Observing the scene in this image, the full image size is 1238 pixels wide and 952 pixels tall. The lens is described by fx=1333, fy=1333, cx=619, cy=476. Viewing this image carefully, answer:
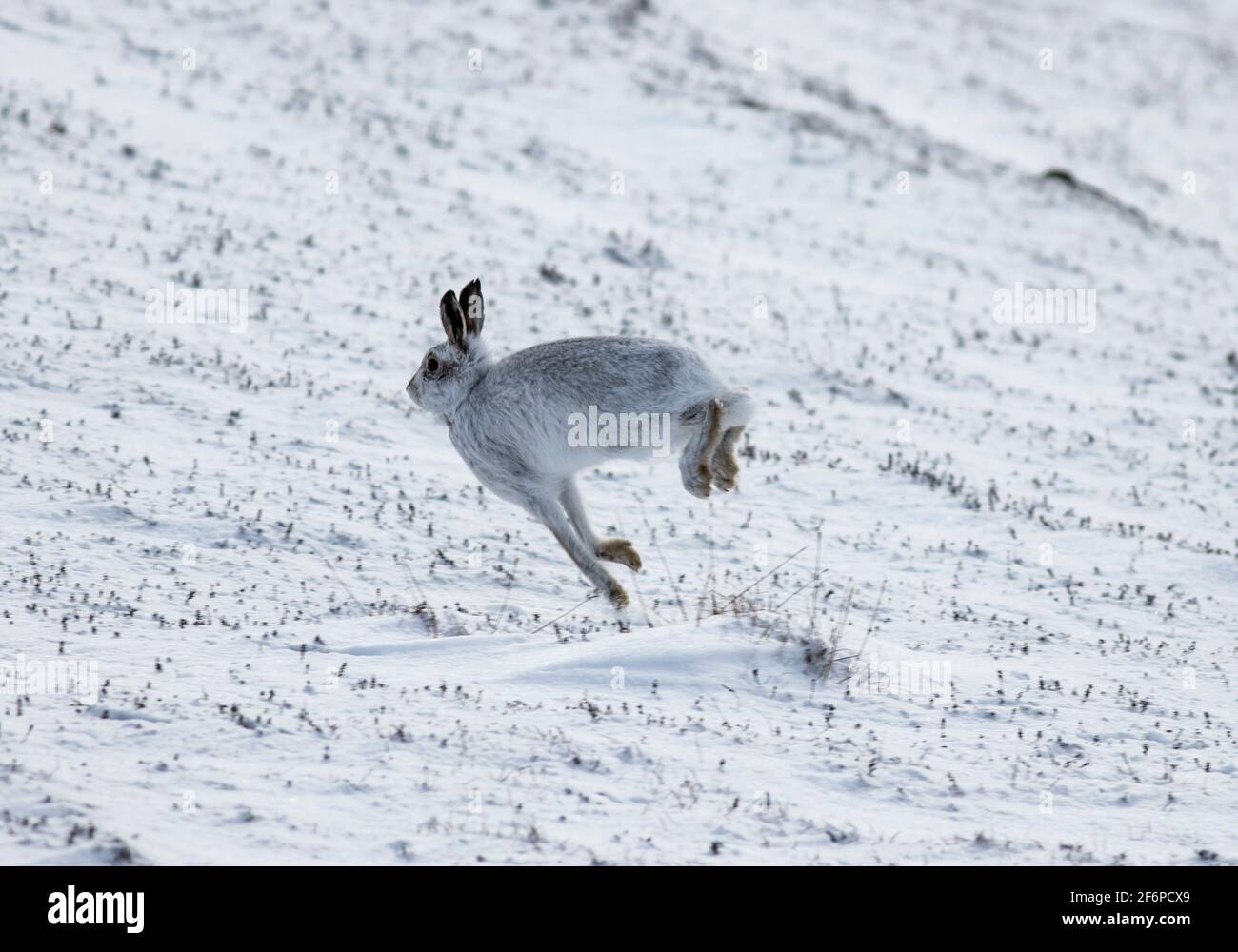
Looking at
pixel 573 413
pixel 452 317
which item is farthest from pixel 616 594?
pixel 452 317

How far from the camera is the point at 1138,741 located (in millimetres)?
7391

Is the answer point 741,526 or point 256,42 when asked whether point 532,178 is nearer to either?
point 256,42

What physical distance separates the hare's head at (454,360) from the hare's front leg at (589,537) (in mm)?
936

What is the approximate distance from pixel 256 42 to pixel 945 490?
65.0 ft

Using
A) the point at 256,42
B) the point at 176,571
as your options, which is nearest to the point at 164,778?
the point at 176,571

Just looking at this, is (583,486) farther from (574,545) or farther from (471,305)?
(471,305)

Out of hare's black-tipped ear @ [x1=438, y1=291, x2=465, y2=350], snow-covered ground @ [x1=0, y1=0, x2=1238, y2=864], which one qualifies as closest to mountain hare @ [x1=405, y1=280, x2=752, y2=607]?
hare's black-tipped ear @ [x1=438, y1=291, x2=465, y2=350]

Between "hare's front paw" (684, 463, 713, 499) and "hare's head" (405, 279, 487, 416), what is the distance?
6.22ft

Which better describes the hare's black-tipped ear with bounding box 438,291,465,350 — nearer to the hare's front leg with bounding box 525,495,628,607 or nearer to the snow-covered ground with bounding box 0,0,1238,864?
the hare's front leg with bounding box 525,495,628,607

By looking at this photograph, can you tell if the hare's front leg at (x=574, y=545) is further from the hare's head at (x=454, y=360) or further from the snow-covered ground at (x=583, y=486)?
the hare's head at (x=454, y=360)

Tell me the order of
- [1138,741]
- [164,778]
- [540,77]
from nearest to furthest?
[164,778] < [1138,741] < [540,77]

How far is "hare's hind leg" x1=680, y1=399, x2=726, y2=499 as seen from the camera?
7.53 metres

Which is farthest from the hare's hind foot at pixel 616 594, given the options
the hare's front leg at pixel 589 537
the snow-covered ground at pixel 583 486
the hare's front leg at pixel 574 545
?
the snow-covered ground at pixel 583 486
